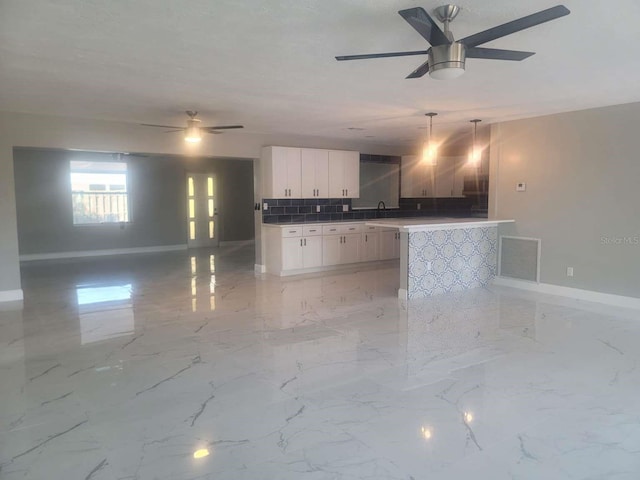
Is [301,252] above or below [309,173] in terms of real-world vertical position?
below

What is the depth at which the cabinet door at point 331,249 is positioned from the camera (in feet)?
24.5

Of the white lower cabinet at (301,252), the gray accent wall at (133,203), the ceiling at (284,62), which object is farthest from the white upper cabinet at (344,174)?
the gray accent wall at (133,203)

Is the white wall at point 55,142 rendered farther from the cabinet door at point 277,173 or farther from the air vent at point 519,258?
the air vent at point 519,258

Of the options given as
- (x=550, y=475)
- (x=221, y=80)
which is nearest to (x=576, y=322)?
(x=550, y=475)

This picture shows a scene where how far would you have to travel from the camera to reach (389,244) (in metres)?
8.25

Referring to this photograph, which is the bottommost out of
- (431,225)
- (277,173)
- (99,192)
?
(431,225)

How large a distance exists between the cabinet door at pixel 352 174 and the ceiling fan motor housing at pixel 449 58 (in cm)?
532

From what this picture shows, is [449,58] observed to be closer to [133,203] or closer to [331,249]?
[331,249]

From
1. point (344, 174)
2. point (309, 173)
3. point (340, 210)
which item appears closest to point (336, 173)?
point (344, 174)

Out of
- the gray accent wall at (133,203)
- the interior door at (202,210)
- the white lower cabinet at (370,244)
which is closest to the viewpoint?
the white lower cabinet at (370,244)

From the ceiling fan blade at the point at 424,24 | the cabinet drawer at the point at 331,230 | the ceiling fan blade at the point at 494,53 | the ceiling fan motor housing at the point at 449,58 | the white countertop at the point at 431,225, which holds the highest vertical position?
the ceiling fan blade at the point at 424,24

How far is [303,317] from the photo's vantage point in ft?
15.4

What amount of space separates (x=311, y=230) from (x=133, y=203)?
479 centimetres

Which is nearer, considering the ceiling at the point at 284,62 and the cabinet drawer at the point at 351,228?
the ceiling at the point at 284,62
